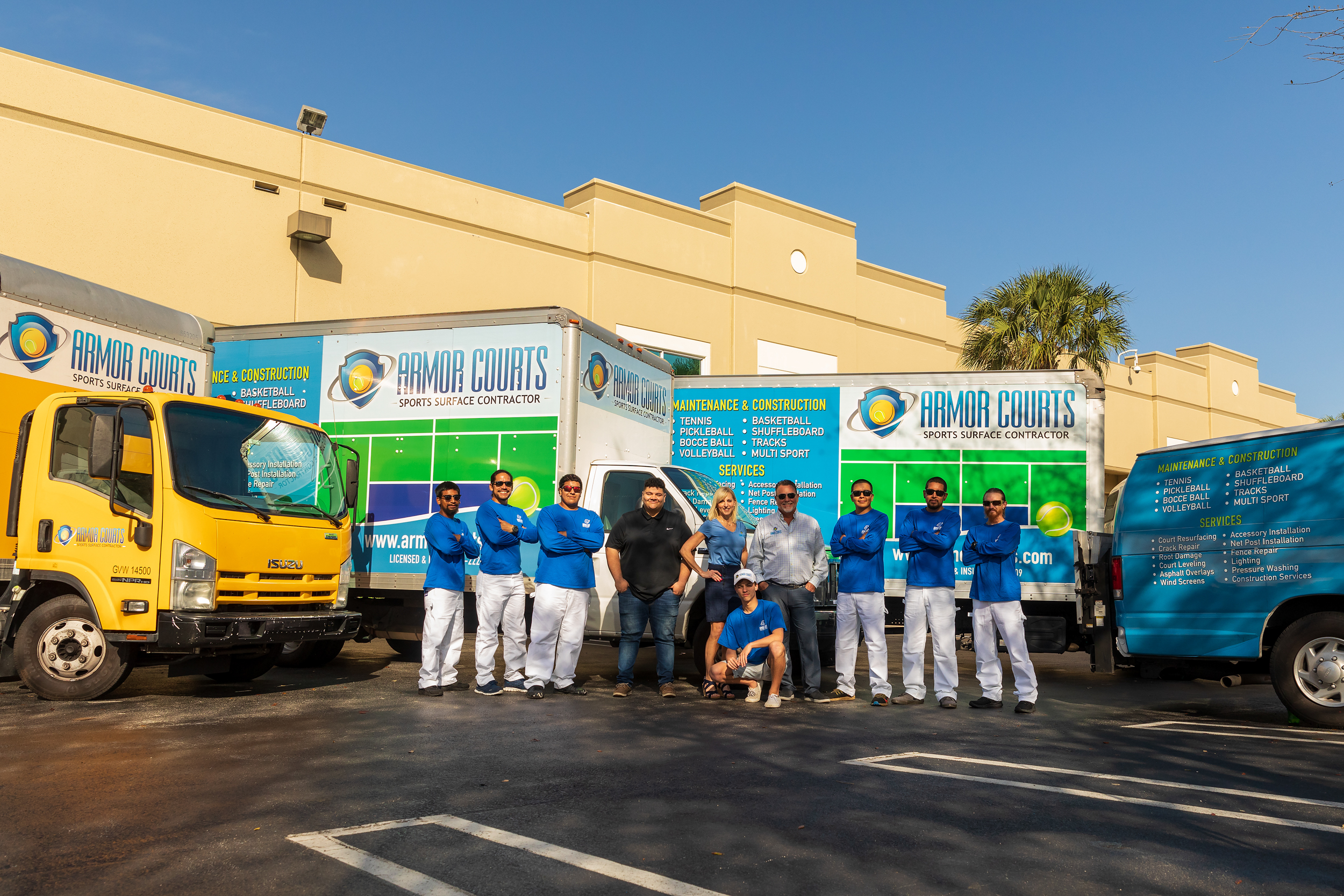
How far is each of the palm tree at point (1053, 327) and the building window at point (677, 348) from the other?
6774 mm

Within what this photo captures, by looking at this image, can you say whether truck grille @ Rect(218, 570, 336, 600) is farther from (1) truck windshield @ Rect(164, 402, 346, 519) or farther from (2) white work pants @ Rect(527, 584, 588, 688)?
(2) white work pants @ Rect(527, 584, 588, 688)

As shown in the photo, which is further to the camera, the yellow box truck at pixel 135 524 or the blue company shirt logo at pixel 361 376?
the blue company shirt logo at pixel 361 376

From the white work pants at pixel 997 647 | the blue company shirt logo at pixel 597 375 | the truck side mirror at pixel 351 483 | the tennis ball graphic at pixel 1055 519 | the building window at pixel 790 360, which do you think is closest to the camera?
the white work pants at pixel 997 647

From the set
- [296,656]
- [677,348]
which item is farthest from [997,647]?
[677,348]

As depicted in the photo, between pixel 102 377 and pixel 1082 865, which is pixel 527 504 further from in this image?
pixel 1082 865

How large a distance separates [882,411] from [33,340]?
8236 millimetres

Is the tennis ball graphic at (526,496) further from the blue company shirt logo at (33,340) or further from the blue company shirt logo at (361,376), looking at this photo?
the blue company shirt logo at (33,340)

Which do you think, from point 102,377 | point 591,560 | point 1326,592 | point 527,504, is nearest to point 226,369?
point 102,377

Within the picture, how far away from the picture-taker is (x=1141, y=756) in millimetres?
6191

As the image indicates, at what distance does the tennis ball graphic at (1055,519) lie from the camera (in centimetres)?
1037

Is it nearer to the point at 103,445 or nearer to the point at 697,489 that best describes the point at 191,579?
the point at 103,445

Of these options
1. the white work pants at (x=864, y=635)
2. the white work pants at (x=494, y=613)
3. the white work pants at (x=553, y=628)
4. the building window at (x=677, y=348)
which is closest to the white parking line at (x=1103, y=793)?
the white work pants at (x=864, y=635)

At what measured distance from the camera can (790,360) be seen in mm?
27188

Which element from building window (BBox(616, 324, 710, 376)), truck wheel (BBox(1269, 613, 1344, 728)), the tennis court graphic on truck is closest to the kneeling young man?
the tennis court graphic on truck
